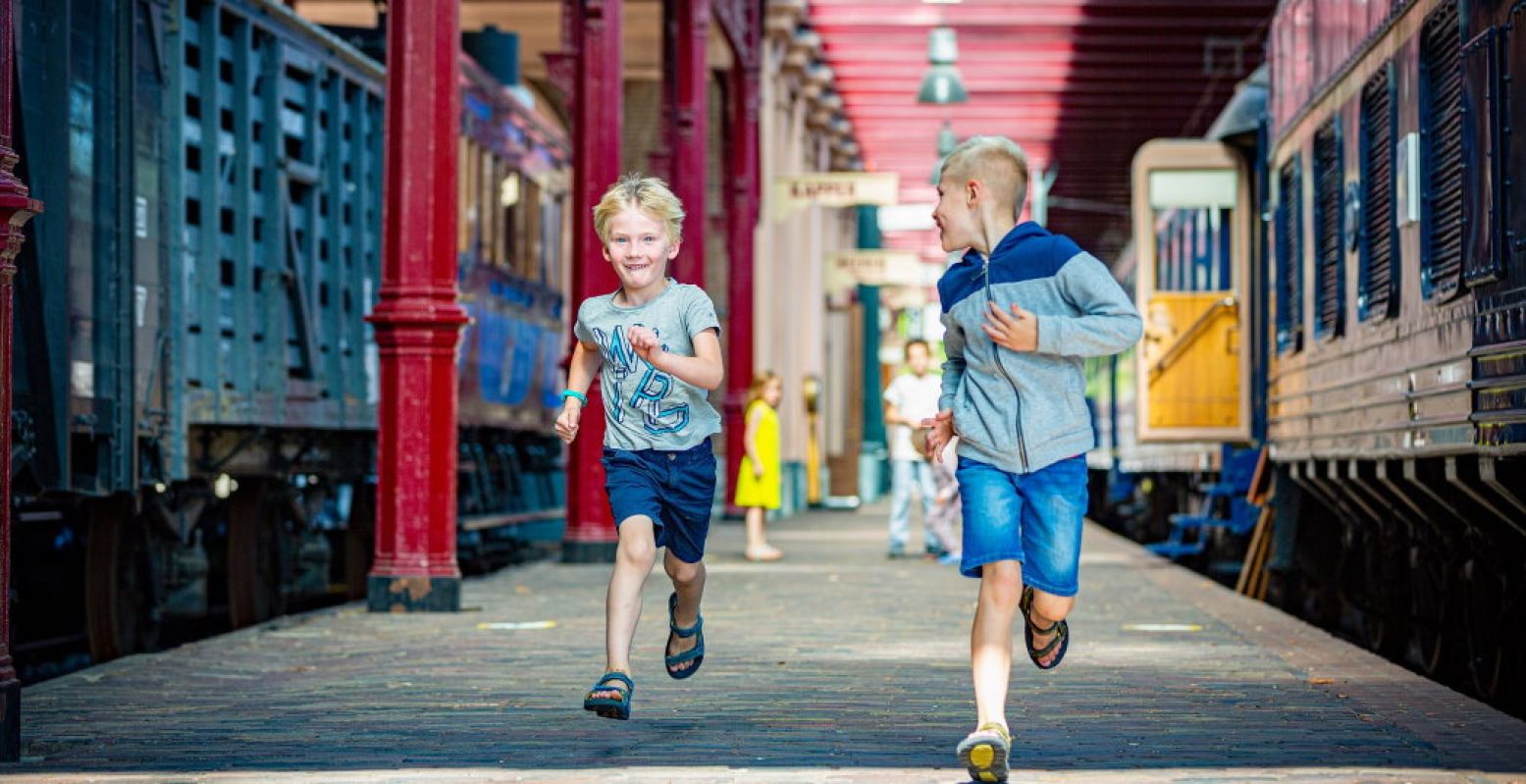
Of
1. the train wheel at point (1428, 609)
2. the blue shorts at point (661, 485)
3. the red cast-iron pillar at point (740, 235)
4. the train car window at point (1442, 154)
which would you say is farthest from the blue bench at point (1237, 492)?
the blue shorts at point (661, 485)

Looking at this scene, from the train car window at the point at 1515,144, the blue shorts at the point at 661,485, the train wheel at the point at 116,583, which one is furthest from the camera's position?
the train wheel at the point at 116,583

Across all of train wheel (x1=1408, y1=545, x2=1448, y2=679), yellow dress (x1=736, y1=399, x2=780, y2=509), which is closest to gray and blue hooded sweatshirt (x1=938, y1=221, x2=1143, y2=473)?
train wheel (x1=1408, y1=545, x2=1448, y2=679)

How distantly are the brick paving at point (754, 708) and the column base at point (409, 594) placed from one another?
185mm

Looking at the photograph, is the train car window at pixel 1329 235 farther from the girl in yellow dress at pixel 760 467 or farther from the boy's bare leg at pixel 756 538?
the boy's bare leg at pixel 756 538

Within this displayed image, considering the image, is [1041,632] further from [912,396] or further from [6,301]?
[912,396]

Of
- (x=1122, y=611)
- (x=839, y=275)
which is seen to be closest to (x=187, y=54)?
(x=1122, y=611)

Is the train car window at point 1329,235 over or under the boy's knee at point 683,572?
over

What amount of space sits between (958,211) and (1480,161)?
3422mm

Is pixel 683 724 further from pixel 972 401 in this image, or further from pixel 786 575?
pixel 786 575

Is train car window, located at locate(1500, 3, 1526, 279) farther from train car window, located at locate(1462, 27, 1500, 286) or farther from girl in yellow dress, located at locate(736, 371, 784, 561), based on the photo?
girl in yellow dress, located at locate(736, 371, 784, 561)

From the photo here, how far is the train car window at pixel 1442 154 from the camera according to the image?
9.23 meters

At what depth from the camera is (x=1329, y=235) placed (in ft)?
44.0

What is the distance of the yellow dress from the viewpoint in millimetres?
17578

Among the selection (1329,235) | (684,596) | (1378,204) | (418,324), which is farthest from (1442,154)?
(418,324)
